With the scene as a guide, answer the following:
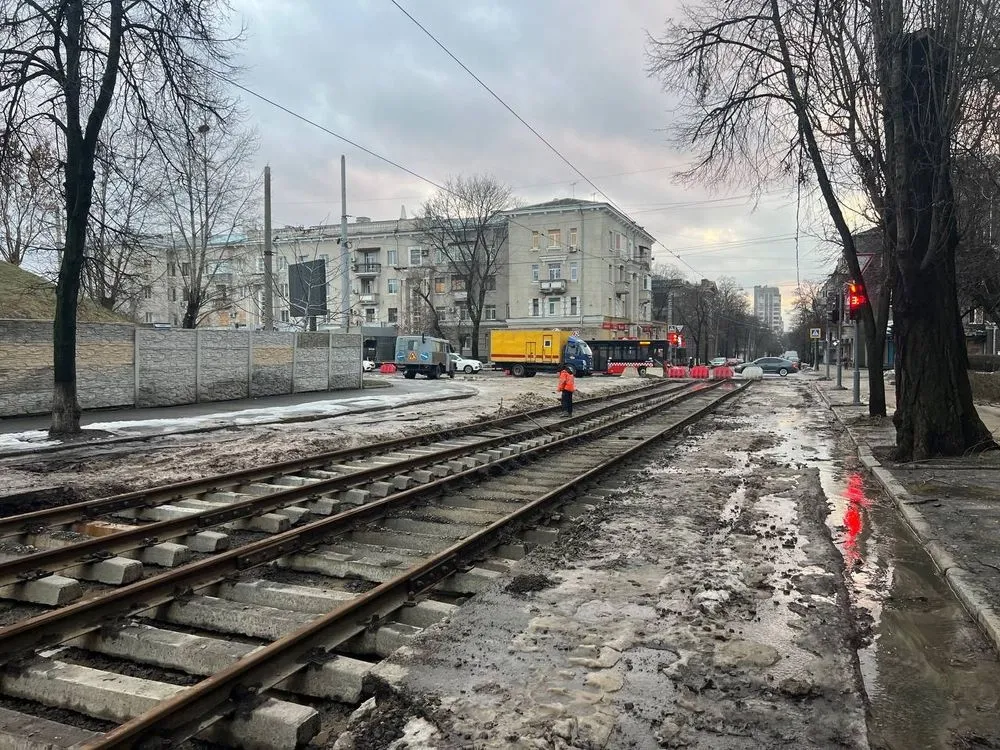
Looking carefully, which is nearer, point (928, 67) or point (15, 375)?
point (928, 67)

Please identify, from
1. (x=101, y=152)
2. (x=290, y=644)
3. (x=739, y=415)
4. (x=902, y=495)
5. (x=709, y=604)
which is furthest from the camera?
(x=739, y=415)

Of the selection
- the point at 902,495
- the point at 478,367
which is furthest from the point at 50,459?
the point at 478,367

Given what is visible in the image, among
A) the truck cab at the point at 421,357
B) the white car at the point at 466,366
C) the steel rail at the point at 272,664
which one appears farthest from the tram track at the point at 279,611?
the white car at the point at 466,366

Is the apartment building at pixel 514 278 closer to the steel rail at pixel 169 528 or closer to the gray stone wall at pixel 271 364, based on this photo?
the gray stone wall at pixel 271 364

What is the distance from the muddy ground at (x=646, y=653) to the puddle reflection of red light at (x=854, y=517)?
166 millimetres

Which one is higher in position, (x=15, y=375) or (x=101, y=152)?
(x=101, y=152)

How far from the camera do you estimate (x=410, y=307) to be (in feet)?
235

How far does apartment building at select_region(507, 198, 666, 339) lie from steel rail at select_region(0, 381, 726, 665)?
60.1 m

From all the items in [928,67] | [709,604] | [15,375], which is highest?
[928,67]

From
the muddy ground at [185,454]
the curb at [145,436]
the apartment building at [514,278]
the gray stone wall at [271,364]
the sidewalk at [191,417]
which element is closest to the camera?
the muddy ground at [185,454]

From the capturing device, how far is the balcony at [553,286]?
66.0 m

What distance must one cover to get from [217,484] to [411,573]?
4516mm

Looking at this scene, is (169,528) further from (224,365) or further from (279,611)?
(224,365)

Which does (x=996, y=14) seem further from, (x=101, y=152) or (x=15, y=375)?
(x=15, y=375)
